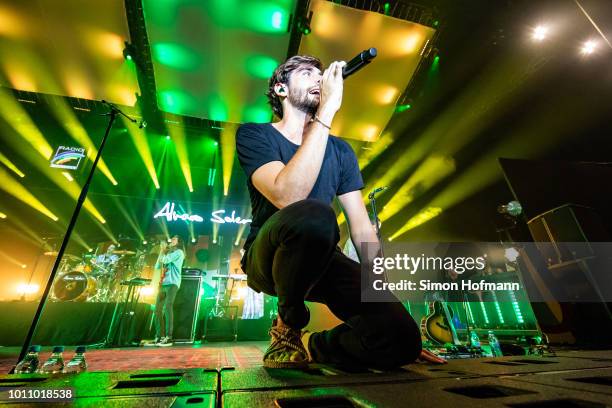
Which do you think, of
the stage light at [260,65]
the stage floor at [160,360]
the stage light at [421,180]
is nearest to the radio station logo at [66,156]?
the stage floor at [160,360]

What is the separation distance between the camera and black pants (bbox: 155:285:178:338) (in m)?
4.86

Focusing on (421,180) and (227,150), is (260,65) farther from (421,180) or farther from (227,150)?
(421,180)

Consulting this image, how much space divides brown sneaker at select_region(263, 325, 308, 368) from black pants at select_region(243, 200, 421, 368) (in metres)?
0.10

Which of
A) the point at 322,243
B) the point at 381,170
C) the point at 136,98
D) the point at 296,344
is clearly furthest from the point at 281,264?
the point at 381,170

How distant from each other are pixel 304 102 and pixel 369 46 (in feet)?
6.99

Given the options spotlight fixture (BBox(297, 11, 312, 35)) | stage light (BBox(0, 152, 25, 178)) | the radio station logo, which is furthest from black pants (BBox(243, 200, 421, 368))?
stage light (BBox(0, 152, 25, 178))

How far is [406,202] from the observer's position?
7.13 m

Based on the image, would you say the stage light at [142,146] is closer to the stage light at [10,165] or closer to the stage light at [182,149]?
the stage light at [182,149]

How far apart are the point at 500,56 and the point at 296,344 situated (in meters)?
4.23

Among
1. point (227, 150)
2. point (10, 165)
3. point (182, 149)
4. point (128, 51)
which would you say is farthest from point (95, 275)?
point (128, 51)

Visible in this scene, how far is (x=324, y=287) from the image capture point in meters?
1.28

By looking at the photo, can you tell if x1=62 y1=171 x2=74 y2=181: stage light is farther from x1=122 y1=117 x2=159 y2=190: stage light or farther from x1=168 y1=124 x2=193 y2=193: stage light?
x1=168 y1=124 x2=193 y2=193: stage light

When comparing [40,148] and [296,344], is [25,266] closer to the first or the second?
[40,148]

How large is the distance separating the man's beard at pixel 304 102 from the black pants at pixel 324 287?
0.91 metres
